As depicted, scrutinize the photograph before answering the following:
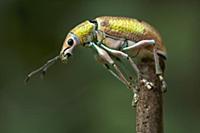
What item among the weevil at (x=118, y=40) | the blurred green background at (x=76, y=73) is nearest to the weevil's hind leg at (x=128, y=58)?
the weevil at (x=118, y=40)

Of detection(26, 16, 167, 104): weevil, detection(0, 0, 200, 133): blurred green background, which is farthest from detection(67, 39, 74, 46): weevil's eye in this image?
detection(0, 0, 200, 133): blurred green background

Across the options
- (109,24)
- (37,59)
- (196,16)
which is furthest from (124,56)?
(196,16)

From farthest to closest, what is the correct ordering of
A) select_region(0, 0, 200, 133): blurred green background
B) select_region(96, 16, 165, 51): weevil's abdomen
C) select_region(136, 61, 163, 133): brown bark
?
1. select_region(0, 0, 200, 133): blurred green background
2. select_region(96, 16, 165, 51): weevil's abdomen
3. select_region(136, 61, 163, 133): brown bark

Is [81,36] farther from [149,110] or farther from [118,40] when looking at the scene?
[149,110]

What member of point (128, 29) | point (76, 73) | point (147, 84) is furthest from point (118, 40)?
point (76, 73)

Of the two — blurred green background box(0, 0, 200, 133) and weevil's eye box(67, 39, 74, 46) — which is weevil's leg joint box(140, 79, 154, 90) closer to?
weevil's eye box(67, 39, 74, 46)

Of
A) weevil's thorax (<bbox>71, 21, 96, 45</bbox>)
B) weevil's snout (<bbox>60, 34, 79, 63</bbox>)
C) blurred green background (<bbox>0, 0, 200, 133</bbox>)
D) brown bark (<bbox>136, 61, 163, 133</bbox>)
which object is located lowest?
brown bark (<bbox>136, 61, 163, 133</bbox>)

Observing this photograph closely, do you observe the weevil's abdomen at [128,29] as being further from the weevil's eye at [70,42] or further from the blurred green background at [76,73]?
the blurred green background at [76,73]

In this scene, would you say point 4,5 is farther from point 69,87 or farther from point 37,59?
point 69,87
